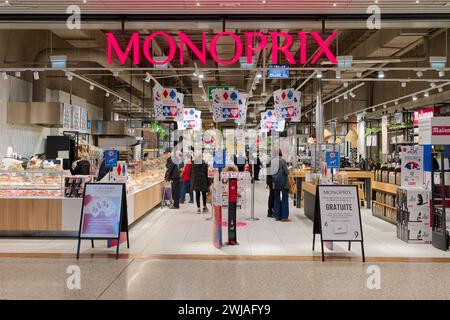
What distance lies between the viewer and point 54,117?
469 inches

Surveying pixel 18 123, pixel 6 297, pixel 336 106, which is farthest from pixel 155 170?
pixel 336 106

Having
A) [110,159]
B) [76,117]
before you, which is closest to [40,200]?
[110,159]

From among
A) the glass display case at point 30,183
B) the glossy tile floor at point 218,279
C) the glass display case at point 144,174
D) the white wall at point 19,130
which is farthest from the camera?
the white wall at point 19,130

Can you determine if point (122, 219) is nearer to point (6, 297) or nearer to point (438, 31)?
point (6, 297)

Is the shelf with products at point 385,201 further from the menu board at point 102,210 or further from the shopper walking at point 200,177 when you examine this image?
the menu board at point 102,210

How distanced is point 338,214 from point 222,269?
190 cm

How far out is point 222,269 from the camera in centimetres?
524

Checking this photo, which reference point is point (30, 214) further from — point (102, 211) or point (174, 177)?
point (174, 177)

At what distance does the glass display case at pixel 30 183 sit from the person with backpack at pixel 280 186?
4478 mm

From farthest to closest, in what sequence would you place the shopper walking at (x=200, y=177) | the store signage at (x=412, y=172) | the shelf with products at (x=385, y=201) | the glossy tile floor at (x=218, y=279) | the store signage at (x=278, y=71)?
the shopper walking at (x=200, y=177) < the store signage at (x=278, y=71) < the shelf with products at (x=385, y=201) < the store signage at (x=412, y=172) < the glossy tile floor at (x=218, y=279)

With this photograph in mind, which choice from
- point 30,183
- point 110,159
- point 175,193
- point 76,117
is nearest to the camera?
point 30,183

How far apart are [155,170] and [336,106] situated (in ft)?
52.9

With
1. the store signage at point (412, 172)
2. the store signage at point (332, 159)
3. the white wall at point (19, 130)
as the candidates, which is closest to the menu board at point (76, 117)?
the white wall at point (19, 130)

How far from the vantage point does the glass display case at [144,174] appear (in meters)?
9.17
